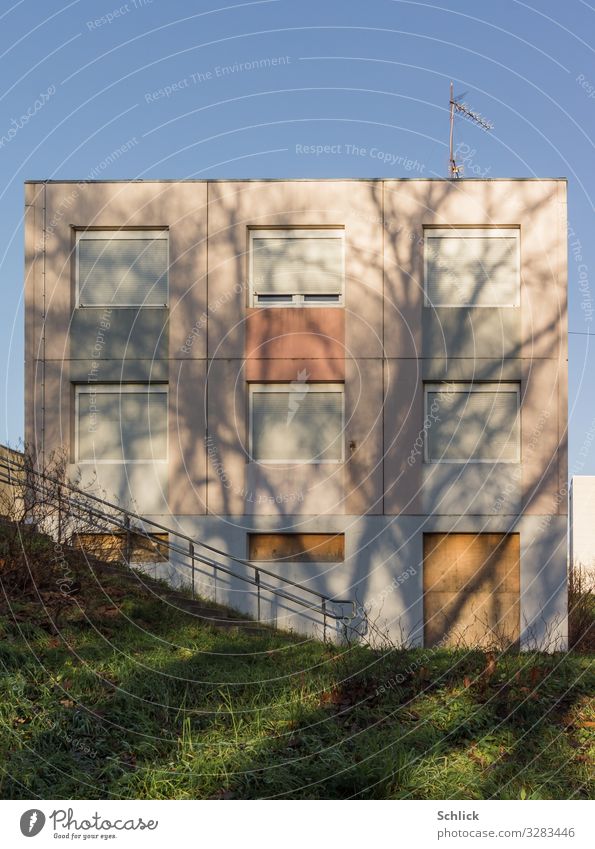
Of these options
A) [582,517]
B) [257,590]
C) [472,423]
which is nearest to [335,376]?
[472,423]

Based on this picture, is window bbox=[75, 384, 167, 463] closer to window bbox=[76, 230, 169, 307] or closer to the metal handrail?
the metal handrail

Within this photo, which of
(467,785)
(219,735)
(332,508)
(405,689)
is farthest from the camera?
(332,508)

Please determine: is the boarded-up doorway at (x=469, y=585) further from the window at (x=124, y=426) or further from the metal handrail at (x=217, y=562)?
the window at (x=124, y=426)

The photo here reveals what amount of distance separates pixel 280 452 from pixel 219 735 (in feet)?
38.4

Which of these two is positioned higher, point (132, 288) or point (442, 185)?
point (442, 185)

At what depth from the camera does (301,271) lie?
21078mm

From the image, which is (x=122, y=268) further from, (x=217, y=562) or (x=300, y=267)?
(x=217, y=562)

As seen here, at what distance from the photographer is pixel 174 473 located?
68.3 feet

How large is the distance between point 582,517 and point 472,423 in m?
30.6

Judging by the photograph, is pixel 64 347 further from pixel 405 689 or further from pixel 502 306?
pixel 405 689

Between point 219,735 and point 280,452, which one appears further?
point 280,452

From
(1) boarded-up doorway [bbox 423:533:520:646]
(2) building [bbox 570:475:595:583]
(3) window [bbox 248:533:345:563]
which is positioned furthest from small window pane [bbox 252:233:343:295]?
(2) building [bbox 570:475:595:583]

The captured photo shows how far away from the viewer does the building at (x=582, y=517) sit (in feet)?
156

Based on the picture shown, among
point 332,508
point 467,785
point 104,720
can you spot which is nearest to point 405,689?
point 467,785
